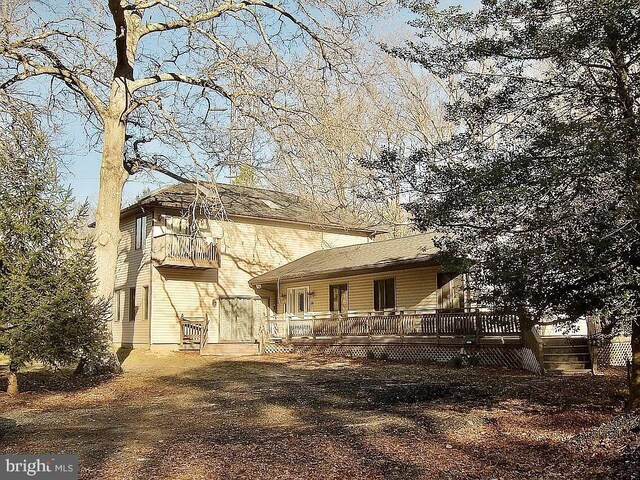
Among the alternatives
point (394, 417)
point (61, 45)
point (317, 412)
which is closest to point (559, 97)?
point (394, 417)

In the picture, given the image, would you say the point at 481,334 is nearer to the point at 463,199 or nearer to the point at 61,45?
the point at 463,199

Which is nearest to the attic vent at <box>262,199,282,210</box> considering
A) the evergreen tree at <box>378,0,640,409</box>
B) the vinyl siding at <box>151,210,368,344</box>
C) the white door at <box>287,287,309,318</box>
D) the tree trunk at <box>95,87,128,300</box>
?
the vinyl siding at <box>151,210,368,344</box>

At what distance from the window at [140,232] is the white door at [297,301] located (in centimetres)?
772

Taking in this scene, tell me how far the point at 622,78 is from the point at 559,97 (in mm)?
984

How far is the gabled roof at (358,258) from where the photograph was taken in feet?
75.9

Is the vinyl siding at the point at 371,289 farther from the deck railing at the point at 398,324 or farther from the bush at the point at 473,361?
the bush at the point at 473,361

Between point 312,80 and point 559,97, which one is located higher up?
point 312,80

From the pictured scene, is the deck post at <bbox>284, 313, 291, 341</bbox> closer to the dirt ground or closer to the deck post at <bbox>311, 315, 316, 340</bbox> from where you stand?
the deck post at <bbox>311, 315, 316, 340</bbox>

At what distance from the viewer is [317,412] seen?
10805 millimetres


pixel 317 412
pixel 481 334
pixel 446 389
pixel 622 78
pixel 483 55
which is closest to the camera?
pixel 622 78

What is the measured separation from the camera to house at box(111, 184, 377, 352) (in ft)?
89.1

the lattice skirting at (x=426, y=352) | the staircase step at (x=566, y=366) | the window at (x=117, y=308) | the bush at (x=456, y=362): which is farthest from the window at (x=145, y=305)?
the staircase step at (x=566, y=366)

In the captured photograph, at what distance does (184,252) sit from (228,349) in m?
5.21

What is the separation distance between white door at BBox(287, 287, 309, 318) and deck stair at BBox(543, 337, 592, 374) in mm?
14020
